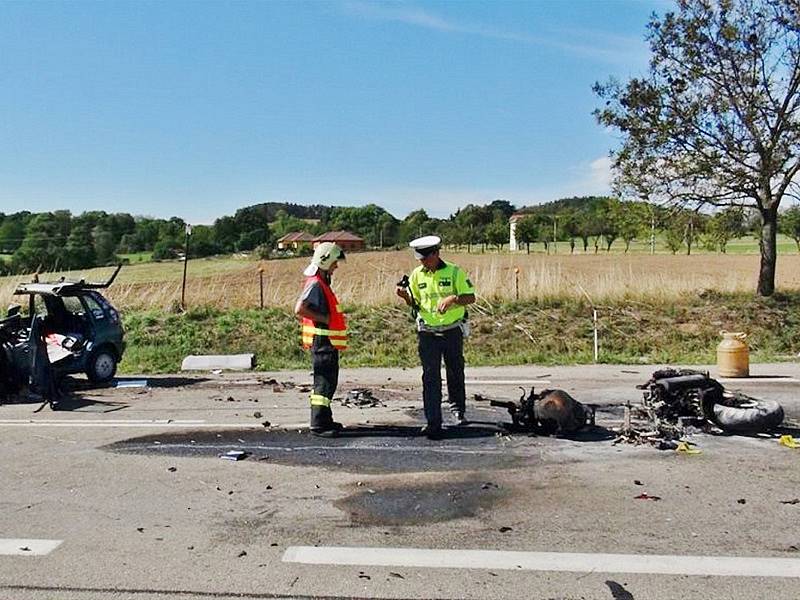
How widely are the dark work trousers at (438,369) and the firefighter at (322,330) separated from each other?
2.80 ft

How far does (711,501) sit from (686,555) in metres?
1.10

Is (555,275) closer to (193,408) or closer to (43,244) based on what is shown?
(193,408)

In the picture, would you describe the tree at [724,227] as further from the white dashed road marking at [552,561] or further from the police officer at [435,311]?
the white dashed road marking at [552,561]

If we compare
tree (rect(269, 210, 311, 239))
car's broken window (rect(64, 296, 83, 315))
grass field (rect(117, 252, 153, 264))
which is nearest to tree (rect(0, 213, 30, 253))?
grass field (rect(117, 252, 153, 264))

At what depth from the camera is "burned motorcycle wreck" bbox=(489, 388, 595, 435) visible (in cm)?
752

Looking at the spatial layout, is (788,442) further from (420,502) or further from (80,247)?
(80,247)

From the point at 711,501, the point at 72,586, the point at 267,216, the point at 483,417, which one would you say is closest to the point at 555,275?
the point at 483,417

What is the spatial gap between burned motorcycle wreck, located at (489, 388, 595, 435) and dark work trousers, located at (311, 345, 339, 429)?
181 centimetres

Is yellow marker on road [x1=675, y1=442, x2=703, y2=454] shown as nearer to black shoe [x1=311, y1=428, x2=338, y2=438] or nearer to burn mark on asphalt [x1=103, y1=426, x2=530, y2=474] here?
burn mark on asphalt [x1=103, y1=426, x2=530, y2=474]

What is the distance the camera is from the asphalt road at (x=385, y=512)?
4371mm

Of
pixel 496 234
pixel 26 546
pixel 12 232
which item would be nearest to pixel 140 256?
pixel 12 232

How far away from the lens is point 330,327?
25.8 ft

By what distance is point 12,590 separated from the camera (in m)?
4.36

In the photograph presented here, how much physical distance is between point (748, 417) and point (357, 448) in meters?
3.69
